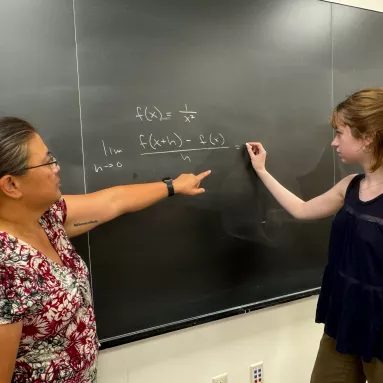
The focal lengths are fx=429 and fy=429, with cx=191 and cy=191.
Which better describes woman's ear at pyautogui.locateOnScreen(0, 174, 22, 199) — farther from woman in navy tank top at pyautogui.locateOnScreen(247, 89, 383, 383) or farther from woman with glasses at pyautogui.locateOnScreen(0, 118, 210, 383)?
woman in navy tank top at pyautogui.locateOnScreen(247, 89, 383, 383)

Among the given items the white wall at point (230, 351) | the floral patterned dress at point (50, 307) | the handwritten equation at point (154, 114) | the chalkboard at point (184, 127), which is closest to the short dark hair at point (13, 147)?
the floral patterned dress at point (50, 307)

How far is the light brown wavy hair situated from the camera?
1.36 m

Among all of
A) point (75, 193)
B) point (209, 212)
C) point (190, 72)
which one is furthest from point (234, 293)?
point (190, 72)

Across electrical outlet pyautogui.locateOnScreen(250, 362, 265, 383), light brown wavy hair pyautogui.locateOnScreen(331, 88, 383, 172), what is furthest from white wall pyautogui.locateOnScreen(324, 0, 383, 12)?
electrical outlet pyautogui.locateOnScreen(250, 362, 265, 383)

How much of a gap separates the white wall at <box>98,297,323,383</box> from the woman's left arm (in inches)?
20.8

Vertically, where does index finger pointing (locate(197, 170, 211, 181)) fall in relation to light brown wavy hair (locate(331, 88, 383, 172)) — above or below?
below

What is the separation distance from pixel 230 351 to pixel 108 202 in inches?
36.2

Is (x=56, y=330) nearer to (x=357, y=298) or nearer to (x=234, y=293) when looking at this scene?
(x=234, y=293)

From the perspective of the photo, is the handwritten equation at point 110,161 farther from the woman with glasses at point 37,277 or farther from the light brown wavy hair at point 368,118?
the light brown wavy hair at point 368,118

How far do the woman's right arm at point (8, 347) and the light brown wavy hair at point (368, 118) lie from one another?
114 centimetres

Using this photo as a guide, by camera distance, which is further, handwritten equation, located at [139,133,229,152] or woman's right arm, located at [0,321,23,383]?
handwritten equation, located at [139,133,229,152]

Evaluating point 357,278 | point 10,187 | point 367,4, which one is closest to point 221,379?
point 357,278

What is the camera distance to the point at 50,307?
1048mm

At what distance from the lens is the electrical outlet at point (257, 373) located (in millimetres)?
1902
